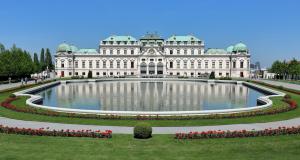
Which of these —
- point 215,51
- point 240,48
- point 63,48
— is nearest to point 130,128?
point 215,51

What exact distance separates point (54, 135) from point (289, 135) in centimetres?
1256

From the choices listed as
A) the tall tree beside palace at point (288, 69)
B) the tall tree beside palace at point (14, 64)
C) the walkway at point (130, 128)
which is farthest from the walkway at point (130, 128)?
the tall tree beside palace at point (288, 69)

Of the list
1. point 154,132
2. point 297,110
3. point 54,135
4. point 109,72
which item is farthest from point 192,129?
point 109,72

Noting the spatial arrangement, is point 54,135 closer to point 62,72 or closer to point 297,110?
point 297,110

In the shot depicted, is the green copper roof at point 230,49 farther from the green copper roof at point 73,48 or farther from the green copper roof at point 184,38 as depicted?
the green copper roof at point 73,48

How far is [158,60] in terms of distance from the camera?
103 metres

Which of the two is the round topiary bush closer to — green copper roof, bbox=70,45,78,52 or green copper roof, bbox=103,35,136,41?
green copper roof, bbox=103,35,136,41

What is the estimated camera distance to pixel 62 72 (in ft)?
351

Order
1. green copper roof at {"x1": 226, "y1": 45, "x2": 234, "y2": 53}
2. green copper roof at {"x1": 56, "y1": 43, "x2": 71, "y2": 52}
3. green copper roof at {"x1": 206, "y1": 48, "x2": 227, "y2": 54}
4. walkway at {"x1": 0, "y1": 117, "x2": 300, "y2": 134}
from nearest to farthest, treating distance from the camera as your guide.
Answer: walkway at {"x1": 0, "y1": 117, "x2": 300, "y2": 134} < green copper roof at {"x1": 206, "y1": 48, "x2": 227, "y2": 54} < green copper roof at {"x1": 56, "y1": 43, "x2": 71, "y2": 52} < green copper roof at {"x1": 226, "y1": 45, "x2": 234, "y2": 53}

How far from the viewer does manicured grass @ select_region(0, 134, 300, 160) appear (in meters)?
12.6

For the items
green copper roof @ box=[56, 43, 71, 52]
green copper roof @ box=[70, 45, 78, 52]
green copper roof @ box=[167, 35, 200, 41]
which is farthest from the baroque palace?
green copper roof @ box=[70, 45, 78, 52]

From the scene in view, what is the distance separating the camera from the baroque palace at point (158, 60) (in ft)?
342

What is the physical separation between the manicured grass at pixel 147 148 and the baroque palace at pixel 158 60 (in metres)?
88.4

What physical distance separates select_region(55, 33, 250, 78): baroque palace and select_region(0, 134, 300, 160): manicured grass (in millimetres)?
88406
